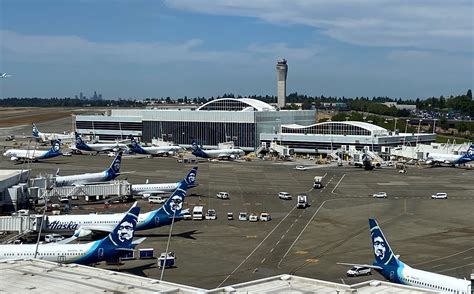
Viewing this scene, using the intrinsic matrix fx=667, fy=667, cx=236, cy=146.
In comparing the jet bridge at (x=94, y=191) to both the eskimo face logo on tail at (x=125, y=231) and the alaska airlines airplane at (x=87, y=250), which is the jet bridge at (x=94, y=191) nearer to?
the alaska airlines airplane at (x=87, y=250)

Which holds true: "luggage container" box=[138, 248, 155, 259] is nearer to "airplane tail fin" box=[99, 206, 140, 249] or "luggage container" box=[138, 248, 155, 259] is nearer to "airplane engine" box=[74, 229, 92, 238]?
"airplane tail fin" box=[99, 206, 140, 249]

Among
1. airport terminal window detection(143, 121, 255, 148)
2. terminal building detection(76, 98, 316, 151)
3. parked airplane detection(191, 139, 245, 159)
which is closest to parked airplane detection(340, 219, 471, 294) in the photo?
parked airplane detection(191, 139, 245, 159)

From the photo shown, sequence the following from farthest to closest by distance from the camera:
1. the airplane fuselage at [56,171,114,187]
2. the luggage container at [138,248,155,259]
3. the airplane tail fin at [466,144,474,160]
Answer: the airplane tail fin at [466,144,474,160] < the airplane fuselage at [56,171,114,187] < the luggage container at [138,248,155,259]

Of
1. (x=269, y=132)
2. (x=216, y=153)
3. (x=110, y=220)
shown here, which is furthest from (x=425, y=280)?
(x=269, y=132)

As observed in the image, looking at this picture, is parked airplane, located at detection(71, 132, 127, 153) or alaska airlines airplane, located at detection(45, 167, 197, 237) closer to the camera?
alaska airlines airplane, located at detection(45, 167, 197, 237)

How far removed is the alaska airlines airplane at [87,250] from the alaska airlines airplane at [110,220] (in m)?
13.9

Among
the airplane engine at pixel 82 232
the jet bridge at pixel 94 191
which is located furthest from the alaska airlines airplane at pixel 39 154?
the airplane engine at pixel 82 232

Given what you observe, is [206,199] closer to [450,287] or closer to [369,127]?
[450,287]

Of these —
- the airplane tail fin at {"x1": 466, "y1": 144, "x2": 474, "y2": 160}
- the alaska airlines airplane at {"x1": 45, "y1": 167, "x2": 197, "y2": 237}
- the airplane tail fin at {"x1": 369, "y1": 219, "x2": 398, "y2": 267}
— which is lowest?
the airplane tail fin at {"x1": 466, "y1": 144, "x2": 474, "y2": 160}

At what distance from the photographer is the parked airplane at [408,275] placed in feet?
131

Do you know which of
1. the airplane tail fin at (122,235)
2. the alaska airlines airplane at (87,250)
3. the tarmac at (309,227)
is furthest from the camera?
the tarmac at (309,227)

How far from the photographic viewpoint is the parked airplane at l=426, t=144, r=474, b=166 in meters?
147

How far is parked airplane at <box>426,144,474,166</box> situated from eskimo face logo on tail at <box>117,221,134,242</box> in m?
113

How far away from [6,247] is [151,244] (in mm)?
16868
